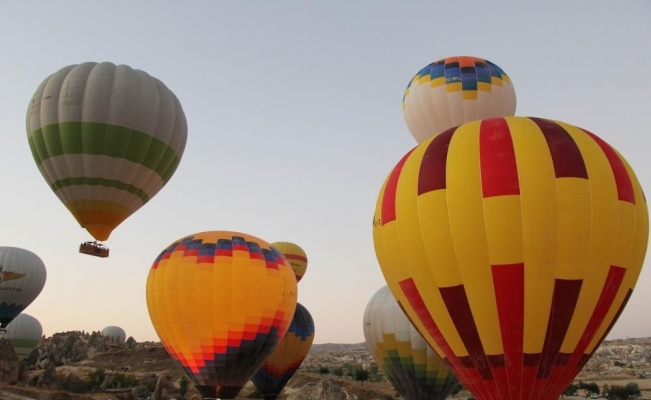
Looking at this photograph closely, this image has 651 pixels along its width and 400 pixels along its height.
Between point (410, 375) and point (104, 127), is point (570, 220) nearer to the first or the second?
point (410, 375)

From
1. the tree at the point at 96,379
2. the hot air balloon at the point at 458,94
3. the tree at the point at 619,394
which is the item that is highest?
the hot air balloon at the point at 458,94

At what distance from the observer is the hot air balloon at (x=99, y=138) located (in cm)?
1894

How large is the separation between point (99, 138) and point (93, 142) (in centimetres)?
26

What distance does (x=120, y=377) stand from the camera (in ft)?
156

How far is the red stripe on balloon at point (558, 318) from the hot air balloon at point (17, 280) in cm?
3390

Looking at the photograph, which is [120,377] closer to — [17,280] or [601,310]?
[17,280]

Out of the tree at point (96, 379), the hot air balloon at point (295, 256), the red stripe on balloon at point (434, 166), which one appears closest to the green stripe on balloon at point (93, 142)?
the red stripe on balloon at point (434, 166)

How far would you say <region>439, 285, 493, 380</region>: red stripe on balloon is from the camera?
9.44m

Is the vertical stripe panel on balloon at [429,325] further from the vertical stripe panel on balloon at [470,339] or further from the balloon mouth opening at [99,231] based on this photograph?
the balloon mouth opening at [99,231]

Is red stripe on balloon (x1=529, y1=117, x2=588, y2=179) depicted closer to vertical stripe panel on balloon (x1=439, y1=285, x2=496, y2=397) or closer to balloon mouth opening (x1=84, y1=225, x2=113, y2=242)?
vertical stripe panel on balloon (x1=439, y1=285, x2=496, y2=397)

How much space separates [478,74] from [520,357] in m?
13.5

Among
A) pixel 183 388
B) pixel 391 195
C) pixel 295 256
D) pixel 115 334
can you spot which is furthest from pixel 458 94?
pixel 115 334

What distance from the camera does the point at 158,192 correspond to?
2177cm

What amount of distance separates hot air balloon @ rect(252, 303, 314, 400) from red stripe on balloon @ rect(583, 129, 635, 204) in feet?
68.2
